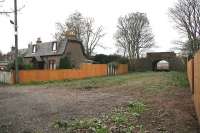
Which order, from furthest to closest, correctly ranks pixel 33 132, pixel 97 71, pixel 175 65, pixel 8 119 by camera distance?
1. pixel 175 65
2. pixel 97 71
3. pixel 8 119
4. pixel 33 132

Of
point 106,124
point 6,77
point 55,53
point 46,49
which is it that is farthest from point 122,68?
point 106,124

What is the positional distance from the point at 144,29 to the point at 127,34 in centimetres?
303

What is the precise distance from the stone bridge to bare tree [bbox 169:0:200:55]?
9.05m

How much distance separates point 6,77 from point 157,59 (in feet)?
94.7

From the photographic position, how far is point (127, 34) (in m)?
47.5

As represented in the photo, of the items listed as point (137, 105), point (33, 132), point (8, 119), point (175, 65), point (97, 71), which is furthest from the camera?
point (175, 65)

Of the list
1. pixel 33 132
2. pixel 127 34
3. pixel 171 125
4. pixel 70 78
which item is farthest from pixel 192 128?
pixel 127 34

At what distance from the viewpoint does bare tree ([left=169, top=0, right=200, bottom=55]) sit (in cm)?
3503

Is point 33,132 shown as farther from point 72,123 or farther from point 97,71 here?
point 97,71

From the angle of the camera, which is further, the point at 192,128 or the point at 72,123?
the point at 72,123

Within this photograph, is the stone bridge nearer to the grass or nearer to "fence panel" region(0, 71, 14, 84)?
"fence panel" region(0, 71, 14, 84)

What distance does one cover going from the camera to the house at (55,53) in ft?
131

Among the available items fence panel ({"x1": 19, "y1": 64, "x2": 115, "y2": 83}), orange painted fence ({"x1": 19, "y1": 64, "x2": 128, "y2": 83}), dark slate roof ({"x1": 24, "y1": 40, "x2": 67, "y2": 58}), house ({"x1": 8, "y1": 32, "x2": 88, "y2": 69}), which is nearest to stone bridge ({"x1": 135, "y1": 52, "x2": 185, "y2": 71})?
house ({"x1": 8, "y1": 32, "x2": 88, "y2": 69})

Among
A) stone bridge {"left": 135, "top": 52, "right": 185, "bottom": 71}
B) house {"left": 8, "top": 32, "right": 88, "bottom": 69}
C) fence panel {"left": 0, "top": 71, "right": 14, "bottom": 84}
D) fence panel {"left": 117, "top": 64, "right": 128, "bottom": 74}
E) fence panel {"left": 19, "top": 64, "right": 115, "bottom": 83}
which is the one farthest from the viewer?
stone bridge {"left": 135, "top": 52, "right": 185, "bottom": 71}
